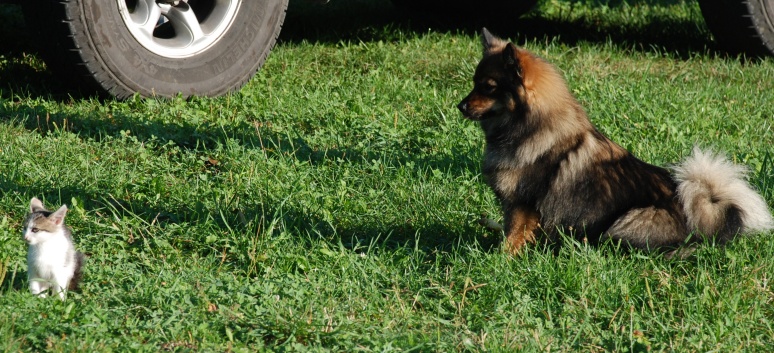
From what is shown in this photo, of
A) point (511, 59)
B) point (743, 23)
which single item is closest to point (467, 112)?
point (511, 59)

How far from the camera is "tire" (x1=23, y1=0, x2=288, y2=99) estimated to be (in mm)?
5723

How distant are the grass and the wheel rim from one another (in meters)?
0.38

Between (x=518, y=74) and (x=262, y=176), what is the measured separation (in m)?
1.62

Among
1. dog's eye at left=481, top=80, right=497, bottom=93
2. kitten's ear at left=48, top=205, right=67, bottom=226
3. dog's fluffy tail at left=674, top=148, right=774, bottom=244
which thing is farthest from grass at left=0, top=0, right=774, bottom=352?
dog's eye at left=481, top=80, right=497, bottom=93

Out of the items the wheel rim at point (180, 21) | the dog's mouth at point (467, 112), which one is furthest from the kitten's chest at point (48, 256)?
the wheel rim at point (180, 21)

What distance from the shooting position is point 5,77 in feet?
21.6

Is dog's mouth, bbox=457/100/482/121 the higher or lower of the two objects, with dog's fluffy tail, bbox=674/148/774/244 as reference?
higher

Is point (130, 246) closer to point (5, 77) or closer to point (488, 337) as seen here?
point (488, 337)

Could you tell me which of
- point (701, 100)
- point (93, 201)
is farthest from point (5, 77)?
point (701, 100)

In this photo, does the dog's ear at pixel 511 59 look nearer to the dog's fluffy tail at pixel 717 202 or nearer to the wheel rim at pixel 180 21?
the dog's fluffy tail at pixel 717 202

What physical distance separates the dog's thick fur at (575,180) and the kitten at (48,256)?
1.93 metres

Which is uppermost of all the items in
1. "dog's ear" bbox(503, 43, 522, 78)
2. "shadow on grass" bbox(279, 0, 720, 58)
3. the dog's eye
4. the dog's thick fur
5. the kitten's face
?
"dog's ear" bbox(503, 43, 522, 78)

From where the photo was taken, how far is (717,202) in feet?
14.0

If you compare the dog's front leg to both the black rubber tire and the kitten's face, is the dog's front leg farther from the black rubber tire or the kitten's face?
the black rubber tire
